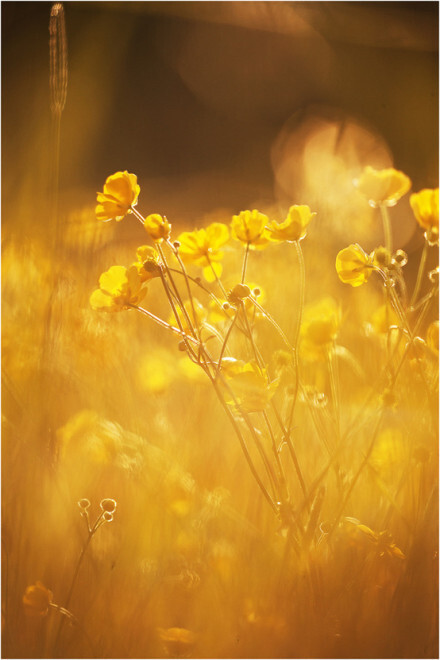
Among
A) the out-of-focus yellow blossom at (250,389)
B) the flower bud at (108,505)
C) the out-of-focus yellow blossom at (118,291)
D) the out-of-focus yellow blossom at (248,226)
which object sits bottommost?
the flower bud at (108,505)

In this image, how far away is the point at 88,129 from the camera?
613 millimetres

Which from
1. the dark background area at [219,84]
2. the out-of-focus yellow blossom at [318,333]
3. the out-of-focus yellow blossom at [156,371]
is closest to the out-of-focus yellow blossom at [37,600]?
the out-of-focus yellow blossom at [156,371]

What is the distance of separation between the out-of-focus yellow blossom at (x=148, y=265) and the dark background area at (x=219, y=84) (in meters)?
0.18

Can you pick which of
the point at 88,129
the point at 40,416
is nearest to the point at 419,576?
the point at 40,416

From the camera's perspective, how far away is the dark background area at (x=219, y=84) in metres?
0.58

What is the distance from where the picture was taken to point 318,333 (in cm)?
40

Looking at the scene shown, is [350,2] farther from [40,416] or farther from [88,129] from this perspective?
[40,416]

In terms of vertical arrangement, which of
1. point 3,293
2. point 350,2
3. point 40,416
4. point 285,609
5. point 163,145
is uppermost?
point 350,2

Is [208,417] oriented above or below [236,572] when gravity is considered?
above

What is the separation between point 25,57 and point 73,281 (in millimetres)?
296

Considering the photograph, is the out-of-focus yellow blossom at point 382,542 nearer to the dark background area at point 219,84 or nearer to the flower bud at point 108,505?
the flower bud at point 108,505

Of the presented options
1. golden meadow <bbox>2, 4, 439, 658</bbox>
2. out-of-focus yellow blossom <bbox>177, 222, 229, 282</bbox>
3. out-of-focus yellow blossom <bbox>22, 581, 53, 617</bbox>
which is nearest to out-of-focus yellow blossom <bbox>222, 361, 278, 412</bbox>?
golden meadow <bbox>2, 4, 439, 658</bbox>

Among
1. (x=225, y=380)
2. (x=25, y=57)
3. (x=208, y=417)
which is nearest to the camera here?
(x=225, y=380)

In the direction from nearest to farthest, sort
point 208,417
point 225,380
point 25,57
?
point 225,380 → point 208,417 → point 25,57
